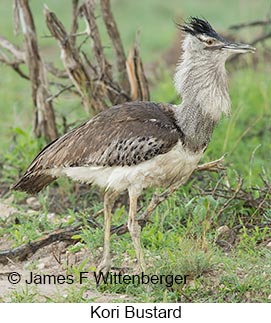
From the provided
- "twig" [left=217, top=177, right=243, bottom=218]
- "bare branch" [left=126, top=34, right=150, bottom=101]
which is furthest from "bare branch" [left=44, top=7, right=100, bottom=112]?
"twig" [left=217, top=177, right=243, bottom=218]

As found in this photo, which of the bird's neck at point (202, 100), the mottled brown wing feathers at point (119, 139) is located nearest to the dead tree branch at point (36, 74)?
the mottled brown wing feathers at point (119, 139)

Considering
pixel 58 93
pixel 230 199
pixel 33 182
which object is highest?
pixel 58 93

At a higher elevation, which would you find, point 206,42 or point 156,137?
point 206,42

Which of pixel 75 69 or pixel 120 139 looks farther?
pixel 75 69

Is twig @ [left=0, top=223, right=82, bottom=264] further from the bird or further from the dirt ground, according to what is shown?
the bird

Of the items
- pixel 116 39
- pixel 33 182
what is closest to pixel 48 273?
pixel 33 182

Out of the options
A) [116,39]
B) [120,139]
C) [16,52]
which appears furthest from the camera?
[16,52]

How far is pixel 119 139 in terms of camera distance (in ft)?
15.1

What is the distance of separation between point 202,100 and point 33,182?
39.2 inches

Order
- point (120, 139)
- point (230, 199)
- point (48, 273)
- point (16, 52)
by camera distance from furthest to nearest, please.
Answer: point (16, 52)
point (230, 199)
point (48, 273)
point (120, 139)

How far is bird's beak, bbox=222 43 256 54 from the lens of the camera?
14.6 feet

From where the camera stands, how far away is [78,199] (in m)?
5.77

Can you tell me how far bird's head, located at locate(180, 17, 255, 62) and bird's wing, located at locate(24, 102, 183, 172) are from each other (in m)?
0.34

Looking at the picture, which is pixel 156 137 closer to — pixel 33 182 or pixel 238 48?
pixel 238 48
